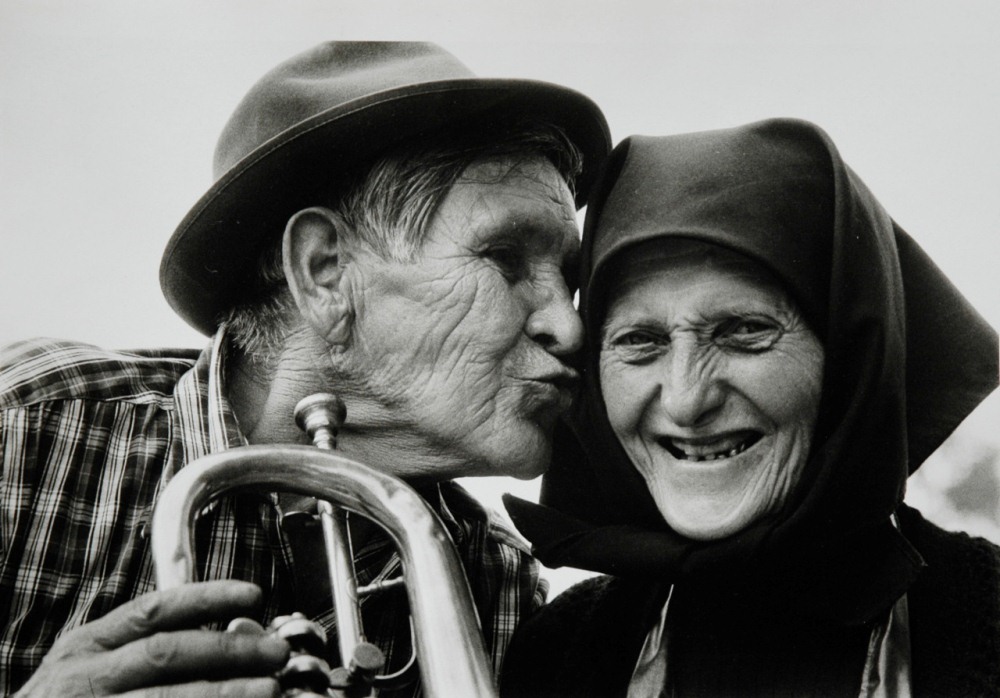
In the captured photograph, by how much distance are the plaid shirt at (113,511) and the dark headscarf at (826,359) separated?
0.91ft

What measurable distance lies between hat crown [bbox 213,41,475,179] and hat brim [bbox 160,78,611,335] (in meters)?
0.07

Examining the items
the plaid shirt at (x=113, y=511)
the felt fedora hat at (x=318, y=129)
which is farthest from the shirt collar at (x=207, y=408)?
the felt fedora hat at (x=318, y=129)

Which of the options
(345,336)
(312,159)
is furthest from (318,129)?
(345,336)

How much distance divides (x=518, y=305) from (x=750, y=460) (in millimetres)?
477

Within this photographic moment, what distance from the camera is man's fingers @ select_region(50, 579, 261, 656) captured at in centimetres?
124

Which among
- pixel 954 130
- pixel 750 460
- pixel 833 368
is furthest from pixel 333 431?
pixel 954 130

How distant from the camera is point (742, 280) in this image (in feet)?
5.41

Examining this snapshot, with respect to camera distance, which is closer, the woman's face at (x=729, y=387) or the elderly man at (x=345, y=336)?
the woman's face at (x=729, y=387)

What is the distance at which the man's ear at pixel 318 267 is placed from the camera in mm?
1933

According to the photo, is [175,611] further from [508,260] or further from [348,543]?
[508,260]

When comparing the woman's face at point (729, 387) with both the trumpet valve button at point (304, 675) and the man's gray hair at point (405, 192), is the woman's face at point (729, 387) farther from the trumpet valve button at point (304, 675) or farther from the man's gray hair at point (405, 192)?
the trumpet valve button at point (304, 675)

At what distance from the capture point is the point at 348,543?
1532 mm

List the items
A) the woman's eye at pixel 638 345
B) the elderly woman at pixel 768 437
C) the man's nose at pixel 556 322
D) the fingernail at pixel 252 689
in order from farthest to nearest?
the man's nose at pixel 556 322 < the woman's eye at pixel 638 345 < the elderly woman at pixel 768 437 < the fingernail at pixel 252 689

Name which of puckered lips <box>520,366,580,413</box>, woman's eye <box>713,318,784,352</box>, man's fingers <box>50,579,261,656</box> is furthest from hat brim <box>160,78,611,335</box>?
man's fingers <box>50,579,261,656</box>
